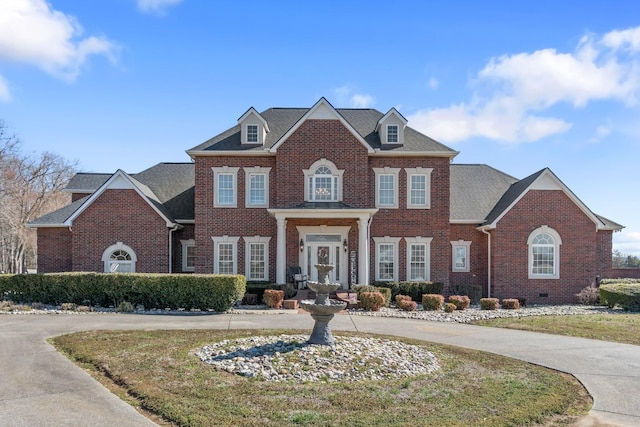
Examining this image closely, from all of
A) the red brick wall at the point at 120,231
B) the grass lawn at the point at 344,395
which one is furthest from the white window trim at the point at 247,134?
the grass lawn at the point at 344,395

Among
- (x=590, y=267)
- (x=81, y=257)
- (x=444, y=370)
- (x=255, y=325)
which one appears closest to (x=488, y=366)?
(x=444, y=370)

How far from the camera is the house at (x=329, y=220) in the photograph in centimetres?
2397

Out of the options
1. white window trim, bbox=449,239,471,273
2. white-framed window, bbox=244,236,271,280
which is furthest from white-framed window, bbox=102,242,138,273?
white window trim, bbox=449,239,471,273

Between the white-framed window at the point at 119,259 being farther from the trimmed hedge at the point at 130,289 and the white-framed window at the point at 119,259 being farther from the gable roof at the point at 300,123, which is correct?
the gable roof at the point at 300,123

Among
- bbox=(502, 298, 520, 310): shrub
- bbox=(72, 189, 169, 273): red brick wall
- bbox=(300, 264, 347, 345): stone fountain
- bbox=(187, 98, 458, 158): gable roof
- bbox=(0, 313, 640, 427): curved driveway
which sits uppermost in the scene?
bbox=(187, 98, 458, 158): gable roof

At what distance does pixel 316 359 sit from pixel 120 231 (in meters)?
17.2

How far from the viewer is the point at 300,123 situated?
23.8 metres

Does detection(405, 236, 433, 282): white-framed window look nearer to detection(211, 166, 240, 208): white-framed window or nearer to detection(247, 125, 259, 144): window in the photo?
detection(211, 166, 240, 208): white-framed window

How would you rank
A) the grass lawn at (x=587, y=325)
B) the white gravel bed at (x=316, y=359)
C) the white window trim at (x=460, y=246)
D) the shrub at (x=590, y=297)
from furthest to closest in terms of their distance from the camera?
the white window trim at (x=460, y=246) → the shrub at (x=590, y=297) → the grass lawn at (x=587, y=325) → the white gravel bed at (x=316, y=359)

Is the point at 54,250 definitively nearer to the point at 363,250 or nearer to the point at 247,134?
the point at 247,134

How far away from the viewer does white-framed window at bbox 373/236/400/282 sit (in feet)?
81.4

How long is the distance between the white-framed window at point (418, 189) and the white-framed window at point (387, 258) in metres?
2.00

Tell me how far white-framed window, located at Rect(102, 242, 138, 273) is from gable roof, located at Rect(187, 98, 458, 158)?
559 cm

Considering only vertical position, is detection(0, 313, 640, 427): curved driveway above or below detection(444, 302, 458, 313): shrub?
above
